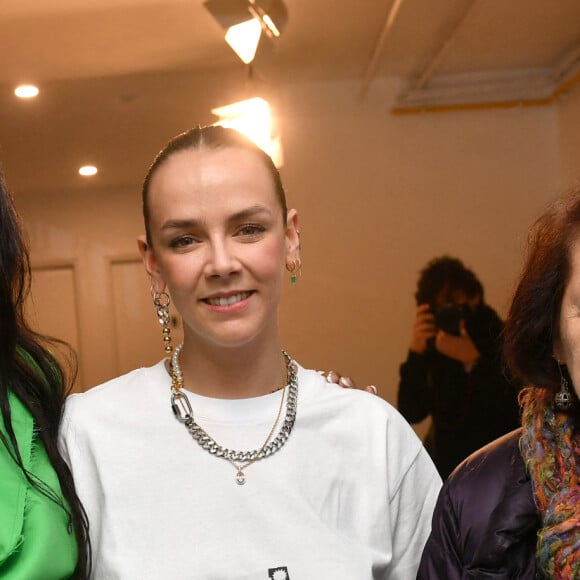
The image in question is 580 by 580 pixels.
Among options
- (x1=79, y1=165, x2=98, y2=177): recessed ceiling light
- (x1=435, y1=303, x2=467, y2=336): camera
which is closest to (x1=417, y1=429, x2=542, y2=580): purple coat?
(x1=435, y1=303, x2=467, y2=336): camera

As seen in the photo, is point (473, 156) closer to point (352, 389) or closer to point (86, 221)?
point (86, 221)

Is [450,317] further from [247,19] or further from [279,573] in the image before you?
[279,573]

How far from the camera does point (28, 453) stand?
3.98 ft

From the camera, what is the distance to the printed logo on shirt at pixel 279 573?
1.24 m

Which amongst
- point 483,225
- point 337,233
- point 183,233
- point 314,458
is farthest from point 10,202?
point 483,225

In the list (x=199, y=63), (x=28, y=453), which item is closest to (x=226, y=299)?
(x=28, y=453)

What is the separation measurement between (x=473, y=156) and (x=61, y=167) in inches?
76.6

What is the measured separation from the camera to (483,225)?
159 inches

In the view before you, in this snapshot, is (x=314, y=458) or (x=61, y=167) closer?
(x=314, y=458)

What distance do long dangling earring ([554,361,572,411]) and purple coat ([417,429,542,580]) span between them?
9cm

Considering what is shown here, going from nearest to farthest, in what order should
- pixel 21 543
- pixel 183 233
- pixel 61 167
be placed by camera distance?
pixel 21 543
pixel 183 233
pixel 61 167

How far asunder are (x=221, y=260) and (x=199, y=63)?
2.61 meters

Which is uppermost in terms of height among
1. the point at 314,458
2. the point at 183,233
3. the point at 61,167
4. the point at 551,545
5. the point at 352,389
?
the point at 61,167

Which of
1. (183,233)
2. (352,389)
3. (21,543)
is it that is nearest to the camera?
(21,543)
